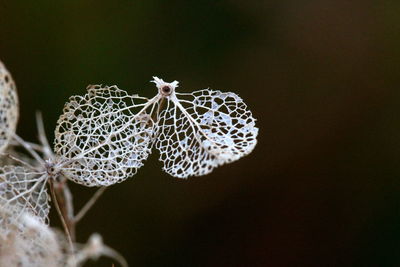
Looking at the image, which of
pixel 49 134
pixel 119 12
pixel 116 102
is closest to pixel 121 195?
pixel 49 134

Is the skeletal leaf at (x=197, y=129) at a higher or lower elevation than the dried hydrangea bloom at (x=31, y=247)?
higher

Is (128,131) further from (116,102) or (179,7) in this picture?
(179,7)

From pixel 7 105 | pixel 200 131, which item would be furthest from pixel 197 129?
pixel 7 105

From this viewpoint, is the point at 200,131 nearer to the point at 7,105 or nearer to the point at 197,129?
the point at 197,129

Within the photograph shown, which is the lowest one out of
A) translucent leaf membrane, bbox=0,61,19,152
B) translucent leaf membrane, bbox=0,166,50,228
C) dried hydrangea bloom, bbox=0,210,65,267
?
dried hydrangea bloom, bbox=0,210,65,267

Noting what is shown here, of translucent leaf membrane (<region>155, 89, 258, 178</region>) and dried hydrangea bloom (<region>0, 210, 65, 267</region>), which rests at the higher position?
translucent leaf membrane (<region>155, 89, 258, 178</region>)

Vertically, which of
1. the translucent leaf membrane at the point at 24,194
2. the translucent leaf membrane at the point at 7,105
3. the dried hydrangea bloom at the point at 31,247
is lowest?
the dried hydrangea bloom at the point at 31,247
